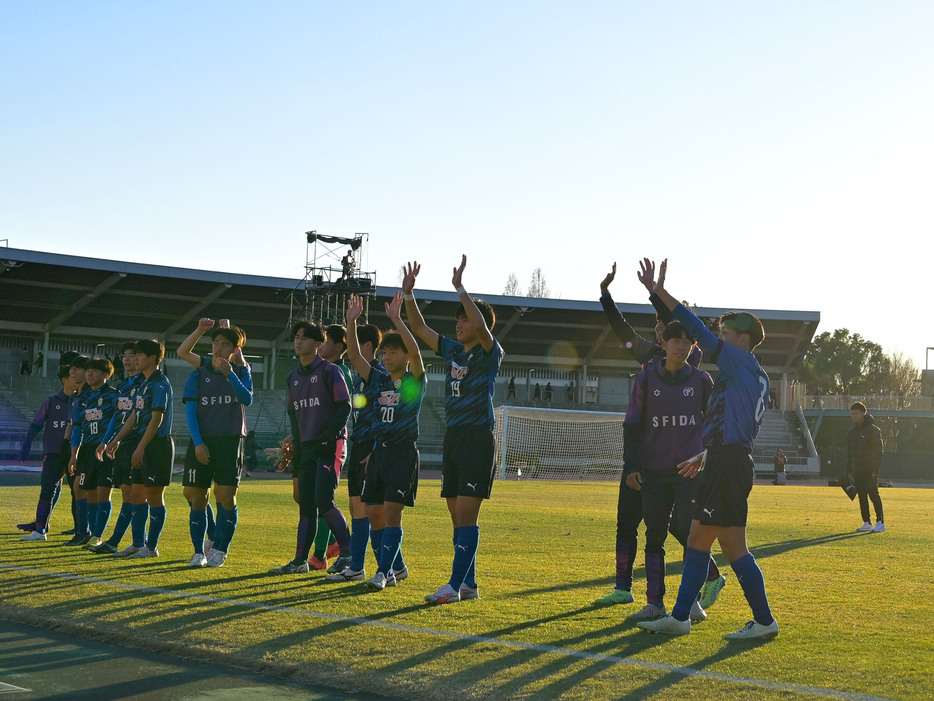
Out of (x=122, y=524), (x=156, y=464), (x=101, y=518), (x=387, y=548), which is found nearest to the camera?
(x=387, y=548)

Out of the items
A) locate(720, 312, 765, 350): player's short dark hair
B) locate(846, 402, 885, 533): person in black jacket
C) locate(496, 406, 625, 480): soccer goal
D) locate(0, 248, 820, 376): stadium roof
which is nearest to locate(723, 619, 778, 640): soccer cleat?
locate(720, 312, 765, 350): player's short dark hair

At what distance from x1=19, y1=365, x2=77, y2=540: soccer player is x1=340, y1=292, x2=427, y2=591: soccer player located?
5102 millimetres

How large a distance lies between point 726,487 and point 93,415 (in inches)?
292

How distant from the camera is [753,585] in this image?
6.15m

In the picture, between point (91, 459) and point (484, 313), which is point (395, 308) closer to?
point (484, 313)

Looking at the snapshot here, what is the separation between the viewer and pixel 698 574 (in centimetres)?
628

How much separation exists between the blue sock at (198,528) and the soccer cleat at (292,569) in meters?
0.79

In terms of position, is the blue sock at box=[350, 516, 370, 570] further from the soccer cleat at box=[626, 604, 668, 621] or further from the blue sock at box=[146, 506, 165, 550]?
the soccer cleat at box=[626, 604, 668, 621]

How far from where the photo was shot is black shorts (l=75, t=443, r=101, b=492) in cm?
1095

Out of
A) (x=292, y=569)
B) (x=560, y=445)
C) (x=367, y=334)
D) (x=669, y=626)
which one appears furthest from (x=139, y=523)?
(x=560, y=445)

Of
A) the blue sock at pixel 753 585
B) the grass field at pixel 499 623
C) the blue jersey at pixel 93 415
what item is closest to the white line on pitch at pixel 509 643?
the grass field at pixel 499 623

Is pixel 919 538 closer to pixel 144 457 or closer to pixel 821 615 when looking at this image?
pixel 821 615

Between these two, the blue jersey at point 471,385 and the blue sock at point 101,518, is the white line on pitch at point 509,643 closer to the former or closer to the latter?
the blue jersey at point 471,385

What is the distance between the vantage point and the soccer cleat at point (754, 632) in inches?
241
